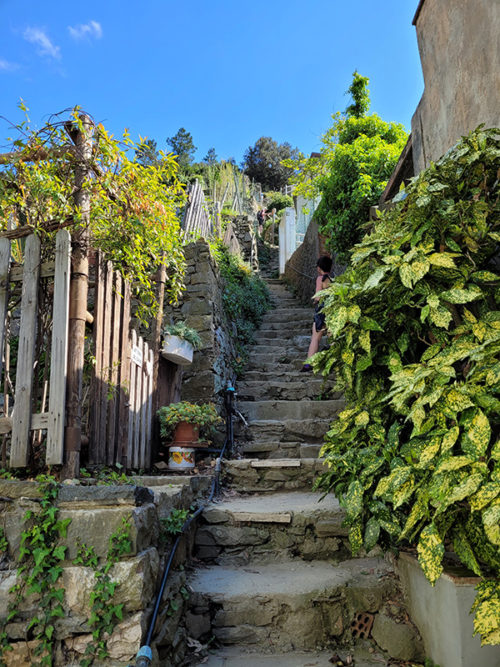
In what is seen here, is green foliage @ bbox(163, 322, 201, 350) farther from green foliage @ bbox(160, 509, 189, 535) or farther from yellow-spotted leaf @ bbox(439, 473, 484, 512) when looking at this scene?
yellow-spotted leaf @ bbox(439, 473, 484, 512)

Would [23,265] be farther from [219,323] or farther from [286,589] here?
[219,323]

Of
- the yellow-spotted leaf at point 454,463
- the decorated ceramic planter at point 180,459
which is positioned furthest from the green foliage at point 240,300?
the yellow-spotted leaf at point 454,463

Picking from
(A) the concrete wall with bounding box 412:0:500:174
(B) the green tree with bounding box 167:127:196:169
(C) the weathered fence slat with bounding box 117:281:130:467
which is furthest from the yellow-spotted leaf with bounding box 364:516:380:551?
(B) the green tree with bounding box 167:127:196:169

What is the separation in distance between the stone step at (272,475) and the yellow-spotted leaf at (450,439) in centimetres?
239

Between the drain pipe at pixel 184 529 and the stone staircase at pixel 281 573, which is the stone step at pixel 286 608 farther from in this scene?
the drain pipe at pixel 184 529

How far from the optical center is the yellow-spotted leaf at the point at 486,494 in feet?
5.18

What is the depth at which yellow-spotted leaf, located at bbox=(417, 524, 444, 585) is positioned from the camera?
5.65 ft

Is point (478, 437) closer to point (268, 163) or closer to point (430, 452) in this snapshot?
point (430, 452)

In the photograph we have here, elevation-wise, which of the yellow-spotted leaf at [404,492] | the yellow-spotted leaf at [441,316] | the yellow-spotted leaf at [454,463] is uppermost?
the yellow-spotted leaf at [441,316]

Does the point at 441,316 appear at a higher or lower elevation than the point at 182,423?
higher

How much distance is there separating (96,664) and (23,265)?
1993mm

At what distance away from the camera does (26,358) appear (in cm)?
262

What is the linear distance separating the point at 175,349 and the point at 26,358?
1.82 m

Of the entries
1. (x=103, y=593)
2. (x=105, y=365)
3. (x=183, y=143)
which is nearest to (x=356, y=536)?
(x=103, y=593)
